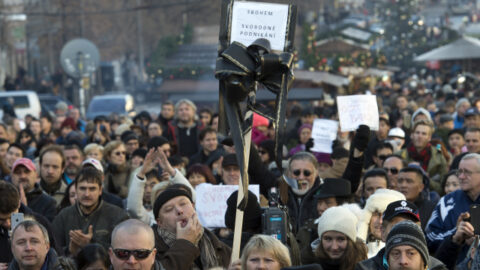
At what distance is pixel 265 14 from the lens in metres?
6.69

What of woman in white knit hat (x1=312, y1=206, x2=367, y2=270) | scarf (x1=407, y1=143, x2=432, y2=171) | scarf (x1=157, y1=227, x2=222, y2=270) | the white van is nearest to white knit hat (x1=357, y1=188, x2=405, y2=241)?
woman in white knit hat (x1=312, y1=206, x2=367, y2=270)

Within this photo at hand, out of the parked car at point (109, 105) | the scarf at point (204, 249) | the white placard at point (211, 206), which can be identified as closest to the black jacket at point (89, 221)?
the white placard at point (211, 206)

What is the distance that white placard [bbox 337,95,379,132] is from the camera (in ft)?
35.9

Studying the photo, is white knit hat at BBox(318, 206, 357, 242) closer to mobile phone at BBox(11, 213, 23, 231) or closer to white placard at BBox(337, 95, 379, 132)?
mobile phone at BBox(11, 213, 23, 231)

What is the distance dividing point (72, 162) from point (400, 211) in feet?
18.2

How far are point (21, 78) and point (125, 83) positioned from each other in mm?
19540

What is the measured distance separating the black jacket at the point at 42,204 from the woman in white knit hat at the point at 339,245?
10.6ft

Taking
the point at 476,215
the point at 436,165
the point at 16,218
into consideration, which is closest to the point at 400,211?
the point at 476,215

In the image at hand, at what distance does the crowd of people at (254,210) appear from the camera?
274 inches

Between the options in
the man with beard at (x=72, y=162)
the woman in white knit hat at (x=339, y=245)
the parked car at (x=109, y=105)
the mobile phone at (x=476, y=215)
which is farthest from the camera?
the parked car at (x=109, y=105)

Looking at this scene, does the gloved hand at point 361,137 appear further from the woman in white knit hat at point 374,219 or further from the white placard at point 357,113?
the woman in white knit hat at point 374,219

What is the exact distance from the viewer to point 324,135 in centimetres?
1327

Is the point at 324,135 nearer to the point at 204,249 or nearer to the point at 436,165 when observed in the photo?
the point at 436,165

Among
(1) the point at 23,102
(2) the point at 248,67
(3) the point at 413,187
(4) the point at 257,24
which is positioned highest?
(4) the point at 257,24
